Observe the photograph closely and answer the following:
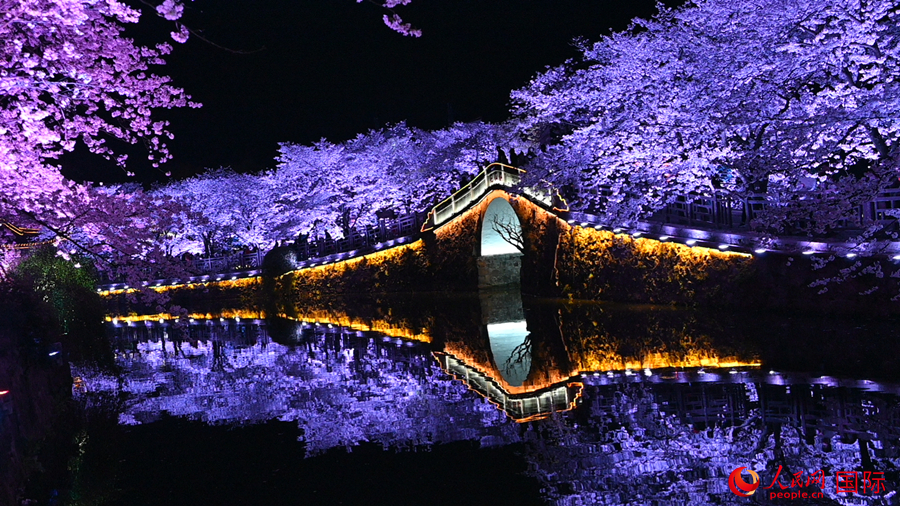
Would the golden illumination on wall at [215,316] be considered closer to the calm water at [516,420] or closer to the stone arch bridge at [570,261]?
the stone arch bridge at [570,261]

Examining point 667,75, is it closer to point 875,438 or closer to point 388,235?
point 875,438

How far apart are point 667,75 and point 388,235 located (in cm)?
2228

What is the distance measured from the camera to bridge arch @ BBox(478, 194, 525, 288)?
32188 mm

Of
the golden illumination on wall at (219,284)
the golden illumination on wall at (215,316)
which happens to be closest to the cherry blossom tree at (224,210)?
the golden illumination on wall at (219,284)

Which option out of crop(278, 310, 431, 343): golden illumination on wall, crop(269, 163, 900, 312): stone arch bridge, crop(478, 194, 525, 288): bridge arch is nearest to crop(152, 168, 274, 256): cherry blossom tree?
crop(269, 163, 900, 312): stone arch bridge

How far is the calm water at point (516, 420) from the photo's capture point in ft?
20.2

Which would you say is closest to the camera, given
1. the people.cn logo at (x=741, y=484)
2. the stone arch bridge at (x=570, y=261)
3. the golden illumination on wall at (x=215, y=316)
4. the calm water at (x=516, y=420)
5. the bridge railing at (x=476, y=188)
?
the people.cn logo at (x=741, y=484)

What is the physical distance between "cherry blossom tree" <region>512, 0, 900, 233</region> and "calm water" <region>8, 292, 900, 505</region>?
12.3ft

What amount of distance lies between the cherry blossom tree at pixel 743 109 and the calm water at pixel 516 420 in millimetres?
3754

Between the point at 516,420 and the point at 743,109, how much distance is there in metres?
12.0

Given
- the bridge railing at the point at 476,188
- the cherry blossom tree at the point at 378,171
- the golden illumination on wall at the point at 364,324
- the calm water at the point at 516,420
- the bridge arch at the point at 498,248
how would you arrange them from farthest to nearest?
the cherry blossom tree at the point at 378,171
the bridge arch at the point at 498,248
the bridge railing at the point at 476,188
the golden illumination on wall at the point at 364,324
the calm water at the point at 516,420

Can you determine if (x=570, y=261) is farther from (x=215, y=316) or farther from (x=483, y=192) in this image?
(x=215, y=316)

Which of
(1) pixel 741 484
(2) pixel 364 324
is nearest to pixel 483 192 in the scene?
(2) pixel 364 324

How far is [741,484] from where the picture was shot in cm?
571
